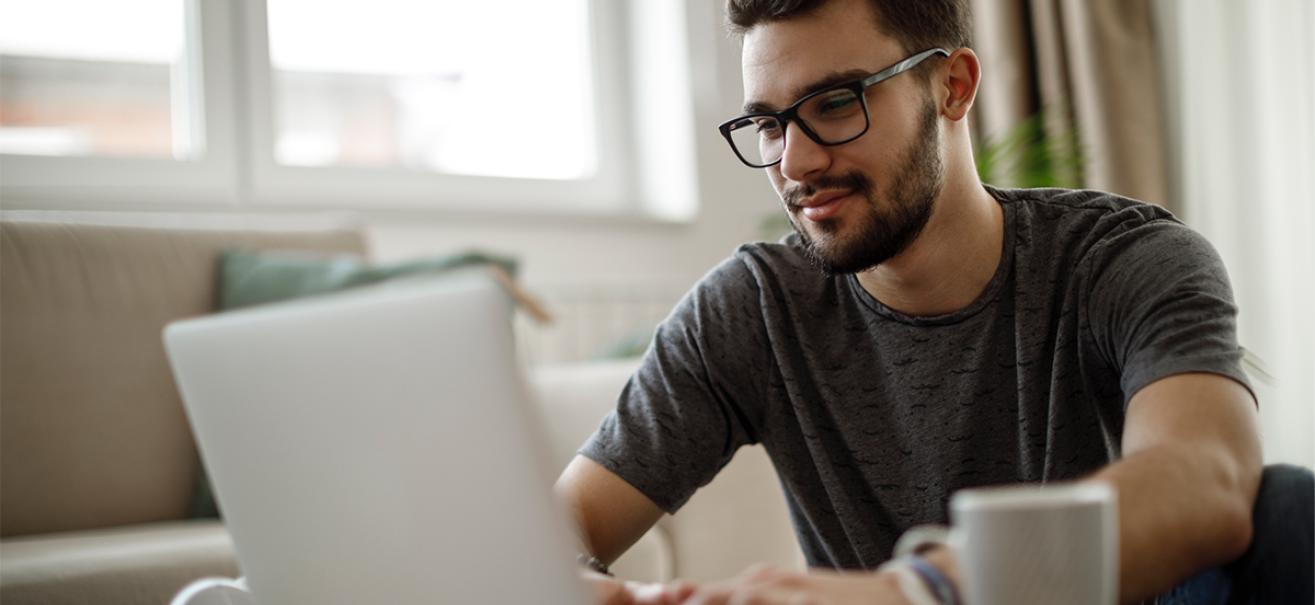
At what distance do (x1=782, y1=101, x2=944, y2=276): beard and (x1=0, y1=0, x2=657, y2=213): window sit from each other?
1.80 metres

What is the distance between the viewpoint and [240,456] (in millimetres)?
868

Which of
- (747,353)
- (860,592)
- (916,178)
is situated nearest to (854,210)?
(916,178)

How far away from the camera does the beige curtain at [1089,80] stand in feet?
9.55

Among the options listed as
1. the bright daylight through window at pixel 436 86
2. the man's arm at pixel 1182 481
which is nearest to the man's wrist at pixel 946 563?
the man's arm at pixel 1182 481

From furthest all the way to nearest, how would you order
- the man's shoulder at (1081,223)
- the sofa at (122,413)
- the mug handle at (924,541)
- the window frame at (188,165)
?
the window frame at (188,165) < the sofa at (122,413) < the man's shoulder at (1081,223) < the mug handle at (924,541)

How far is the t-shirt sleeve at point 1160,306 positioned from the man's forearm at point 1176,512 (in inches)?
4.1

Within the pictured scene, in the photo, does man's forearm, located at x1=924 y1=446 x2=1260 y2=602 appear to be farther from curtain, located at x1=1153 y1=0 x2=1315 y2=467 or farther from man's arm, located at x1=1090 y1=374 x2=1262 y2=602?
curtain, located at x1=1153 y1=0 x2=1315 y2=467

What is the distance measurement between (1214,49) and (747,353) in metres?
2.08

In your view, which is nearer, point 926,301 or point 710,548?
point 926,301

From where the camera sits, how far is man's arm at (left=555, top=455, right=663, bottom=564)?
1198 millimetres

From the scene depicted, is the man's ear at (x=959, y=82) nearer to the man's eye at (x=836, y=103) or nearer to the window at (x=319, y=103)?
the man's eye at (x=836, y=103)

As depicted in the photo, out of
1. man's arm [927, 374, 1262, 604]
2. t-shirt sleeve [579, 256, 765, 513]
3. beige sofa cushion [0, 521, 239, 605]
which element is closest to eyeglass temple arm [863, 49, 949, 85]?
t-shirt sleeve [579, 256, 765, 513]

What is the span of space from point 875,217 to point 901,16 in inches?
8.9

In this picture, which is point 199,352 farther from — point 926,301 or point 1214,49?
point 1214,49
